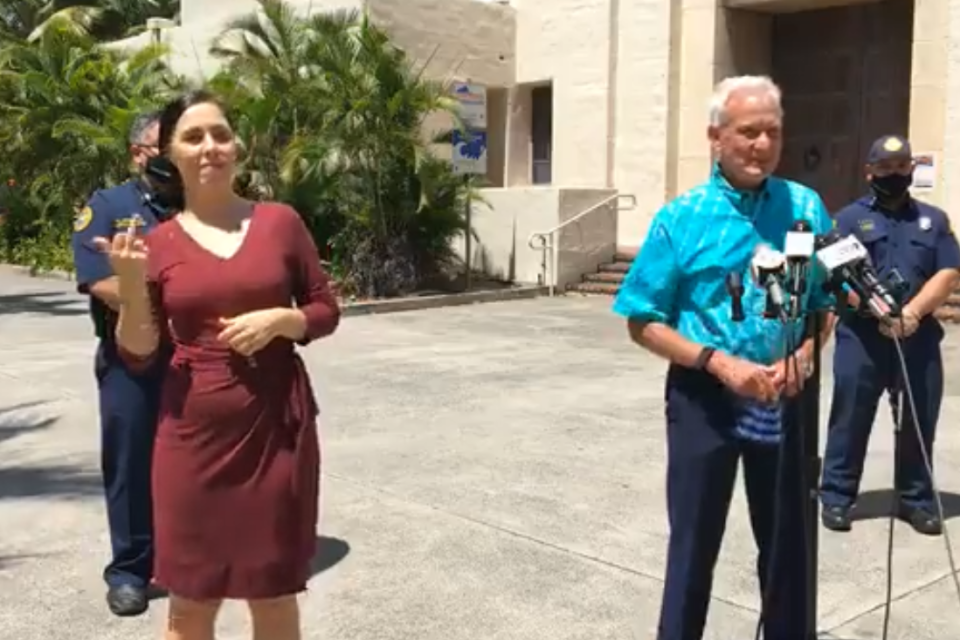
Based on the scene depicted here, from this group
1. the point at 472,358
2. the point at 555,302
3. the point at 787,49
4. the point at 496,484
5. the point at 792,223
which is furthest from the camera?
the point at 787,49

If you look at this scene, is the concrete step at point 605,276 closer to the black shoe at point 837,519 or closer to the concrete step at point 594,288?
the concrete step at point 594,288

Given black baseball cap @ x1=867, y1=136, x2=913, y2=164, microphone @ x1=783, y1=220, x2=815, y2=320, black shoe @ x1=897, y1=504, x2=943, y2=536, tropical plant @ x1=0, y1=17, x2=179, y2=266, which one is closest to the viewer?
microphone @ x1=783, y1=220, x2=815, y2=320

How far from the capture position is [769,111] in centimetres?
298

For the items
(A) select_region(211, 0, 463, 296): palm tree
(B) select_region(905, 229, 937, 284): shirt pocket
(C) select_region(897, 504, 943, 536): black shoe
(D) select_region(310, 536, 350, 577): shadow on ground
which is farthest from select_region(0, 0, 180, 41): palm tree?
(C) select_region(897, 504, 943, 536): black shoe

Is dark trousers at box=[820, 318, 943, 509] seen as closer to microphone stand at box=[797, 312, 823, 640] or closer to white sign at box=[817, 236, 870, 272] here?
microphone stand at box=[797, 312, 823, 640]

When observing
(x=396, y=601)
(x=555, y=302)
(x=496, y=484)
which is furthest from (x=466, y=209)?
(x=396, y=601)

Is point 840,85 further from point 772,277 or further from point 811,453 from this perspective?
point 772,277

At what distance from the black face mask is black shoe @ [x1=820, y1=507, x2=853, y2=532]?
1.44m

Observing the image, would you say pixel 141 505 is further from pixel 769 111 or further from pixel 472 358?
pixel 472 358

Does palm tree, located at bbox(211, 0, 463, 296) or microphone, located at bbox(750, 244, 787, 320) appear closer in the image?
microphone, located at bbox(750, 244, 787, 320)

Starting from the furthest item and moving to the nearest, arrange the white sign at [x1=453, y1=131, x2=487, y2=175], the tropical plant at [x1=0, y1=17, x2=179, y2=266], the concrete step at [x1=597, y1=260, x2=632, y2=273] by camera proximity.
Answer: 1. the tropical plant at [x1=0, y1=17, x2=179, y2=266]
2. the concrete step at [x1=597, y1=260, x2=632, y2=273]
3. the white sign at [x1=453, y1=131, x2=487, y2=175]

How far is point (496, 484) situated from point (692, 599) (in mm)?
2832

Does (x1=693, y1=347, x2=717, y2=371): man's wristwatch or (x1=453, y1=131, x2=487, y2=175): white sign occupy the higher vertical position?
(x1=453, y1=131, x2=487, y2=175): white sign

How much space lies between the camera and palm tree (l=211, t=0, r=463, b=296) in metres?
14.8
